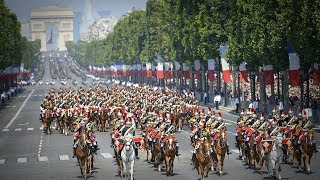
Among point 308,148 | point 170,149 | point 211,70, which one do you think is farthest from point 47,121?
point 308,148

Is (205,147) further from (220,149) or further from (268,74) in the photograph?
(268,74)

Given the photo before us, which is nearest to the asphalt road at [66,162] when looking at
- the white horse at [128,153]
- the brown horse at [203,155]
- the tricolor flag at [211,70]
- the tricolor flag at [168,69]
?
the brown horse at [203,155]

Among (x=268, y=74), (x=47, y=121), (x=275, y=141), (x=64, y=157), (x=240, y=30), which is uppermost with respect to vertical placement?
(x=240, y=30)

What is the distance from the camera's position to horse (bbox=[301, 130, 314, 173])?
1673 inches

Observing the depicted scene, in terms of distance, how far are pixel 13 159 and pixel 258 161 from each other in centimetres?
1853

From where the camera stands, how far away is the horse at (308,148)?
1673 inches

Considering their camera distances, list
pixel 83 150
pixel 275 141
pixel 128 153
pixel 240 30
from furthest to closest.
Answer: pixel 240 30 < pixel 83 150 < pixel 128 153 < pixel 275 141

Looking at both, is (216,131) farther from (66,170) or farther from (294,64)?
(294,64)

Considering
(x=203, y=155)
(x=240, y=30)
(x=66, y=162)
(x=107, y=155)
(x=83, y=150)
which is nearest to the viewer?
(x=203, y=155)

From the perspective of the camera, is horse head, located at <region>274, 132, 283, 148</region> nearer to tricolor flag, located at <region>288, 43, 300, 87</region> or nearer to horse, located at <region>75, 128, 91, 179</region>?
horse, located at <region>75, 128, 91, 179</region>

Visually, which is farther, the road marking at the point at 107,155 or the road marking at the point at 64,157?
the road marking at the point at 107,155

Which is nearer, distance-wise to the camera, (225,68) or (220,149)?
(220,149)

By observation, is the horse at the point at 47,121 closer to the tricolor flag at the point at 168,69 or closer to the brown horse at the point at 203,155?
the brown horse at the point at 203,155

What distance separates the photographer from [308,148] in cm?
4262
